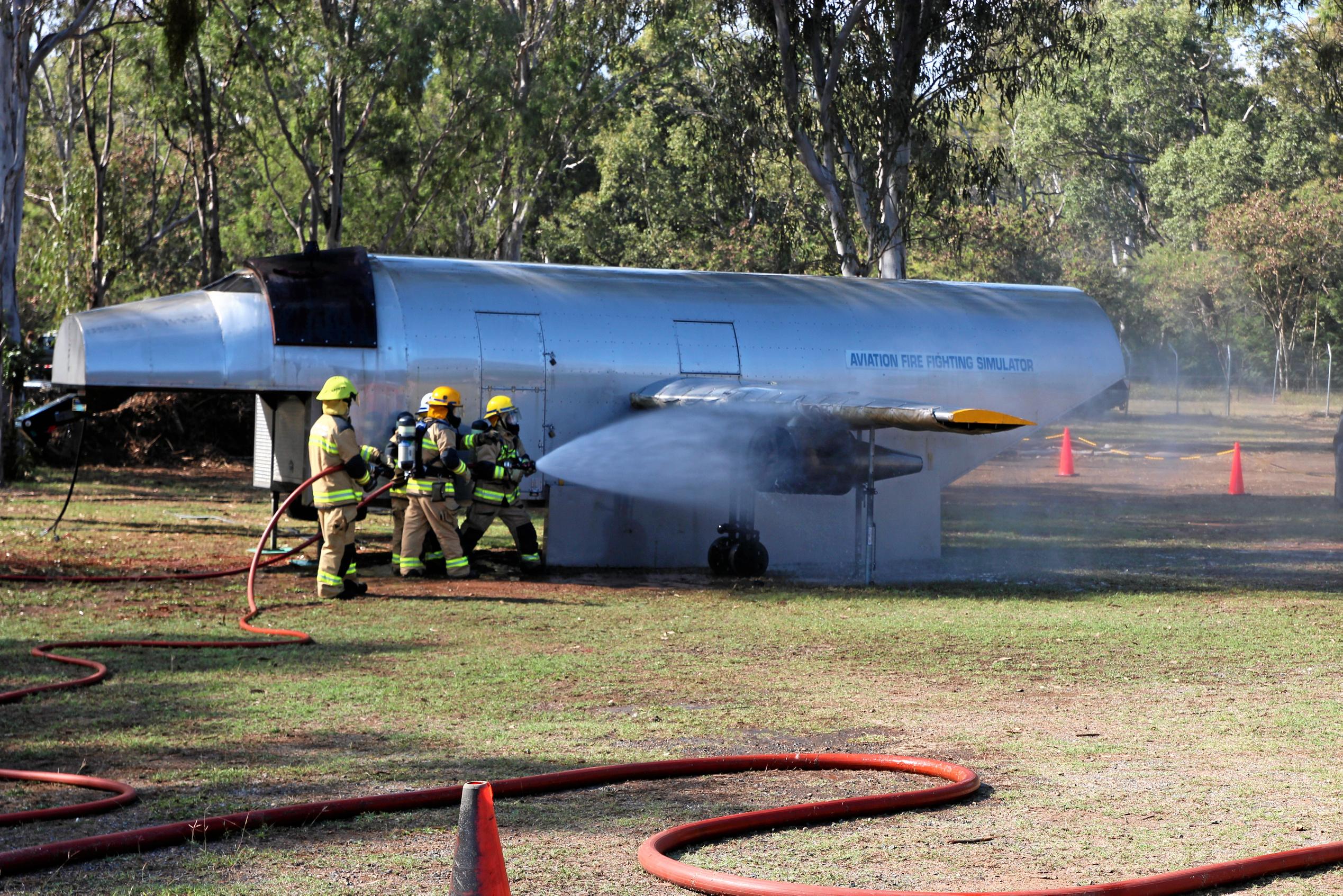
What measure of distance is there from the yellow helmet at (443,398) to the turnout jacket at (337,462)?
1.15 m

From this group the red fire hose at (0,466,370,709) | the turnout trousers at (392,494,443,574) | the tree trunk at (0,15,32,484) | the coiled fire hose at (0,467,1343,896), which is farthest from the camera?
the tree trunk at (0,15,32,484)

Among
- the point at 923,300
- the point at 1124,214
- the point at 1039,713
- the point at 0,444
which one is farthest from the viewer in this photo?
the point at 1124,214

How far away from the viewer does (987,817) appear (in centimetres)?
645

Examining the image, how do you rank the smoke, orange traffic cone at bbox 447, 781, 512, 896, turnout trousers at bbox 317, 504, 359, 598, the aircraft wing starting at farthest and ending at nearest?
1. the smoke
2. turnout trousers at bbox 317, 504, 359, 598
3. the aircraft wing
4. orange traffic cone at bbox 447, 781, 512, 896

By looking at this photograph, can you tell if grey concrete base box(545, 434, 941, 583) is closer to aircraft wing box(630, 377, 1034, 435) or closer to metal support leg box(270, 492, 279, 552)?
aircraft wing box(630, 377, 1034, 435)

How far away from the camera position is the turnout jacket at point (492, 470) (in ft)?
48.5

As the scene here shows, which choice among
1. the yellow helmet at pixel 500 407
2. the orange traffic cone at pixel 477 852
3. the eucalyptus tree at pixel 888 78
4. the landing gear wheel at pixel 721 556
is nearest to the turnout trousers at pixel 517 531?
the yellow helmet at pixel 500 407

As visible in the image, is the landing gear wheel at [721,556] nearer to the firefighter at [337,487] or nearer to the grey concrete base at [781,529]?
the grey concrete base at [781,529]

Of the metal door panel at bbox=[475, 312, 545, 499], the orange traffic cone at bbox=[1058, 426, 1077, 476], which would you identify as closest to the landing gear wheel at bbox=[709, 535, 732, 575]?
the metal door panel at bbox=[475, 312, 545, 499]

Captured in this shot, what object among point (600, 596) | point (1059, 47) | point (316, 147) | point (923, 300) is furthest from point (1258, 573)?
point (316, 147)

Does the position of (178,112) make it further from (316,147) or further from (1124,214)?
(1124,214)

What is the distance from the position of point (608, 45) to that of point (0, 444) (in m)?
20.7

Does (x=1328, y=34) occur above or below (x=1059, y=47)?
above

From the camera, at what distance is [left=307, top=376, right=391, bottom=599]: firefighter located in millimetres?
13445
